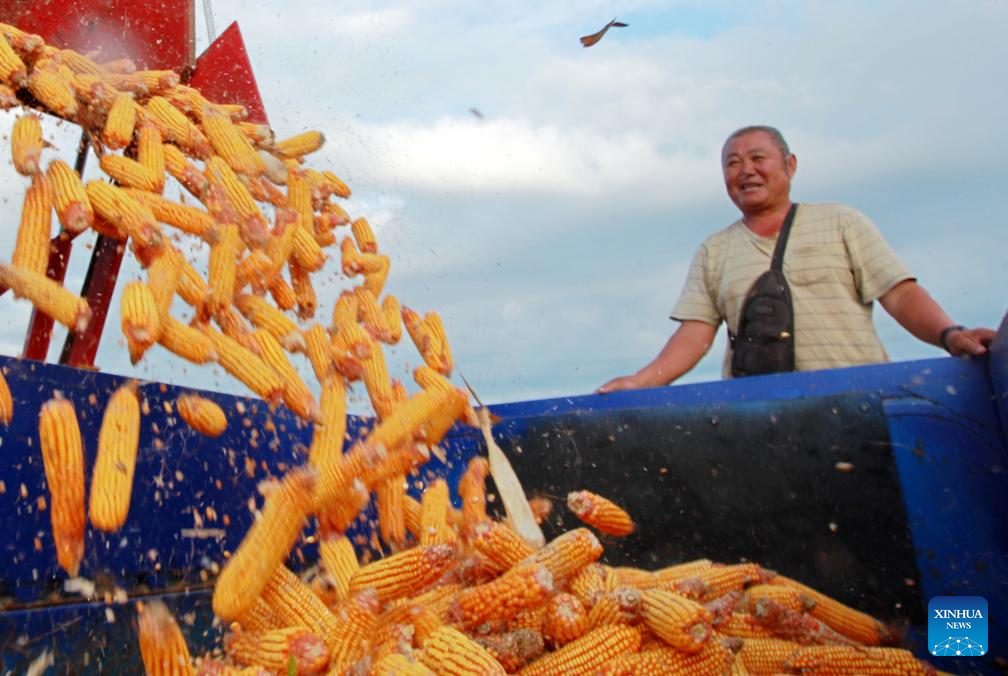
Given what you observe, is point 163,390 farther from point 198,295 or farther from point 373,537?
point 373,537

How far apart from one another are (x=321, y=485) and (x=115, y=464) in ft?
1.73

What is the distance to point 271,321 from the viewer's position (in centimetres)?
252

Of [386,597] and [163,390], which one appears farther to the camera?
[163,390]

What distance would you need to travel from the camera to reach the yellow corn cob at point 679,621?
188 centimetres

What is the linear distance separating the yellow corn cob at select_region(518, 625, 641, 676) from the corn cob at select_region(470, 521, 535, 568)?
29 cm

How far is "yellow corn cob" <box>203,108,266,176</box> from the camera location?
3.03m

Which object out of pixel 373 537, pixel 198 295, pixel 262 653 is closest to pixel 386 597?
pixel 262 653

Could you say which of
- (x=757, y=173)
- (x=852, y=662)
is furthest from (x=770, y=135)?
(x=852, y=662)

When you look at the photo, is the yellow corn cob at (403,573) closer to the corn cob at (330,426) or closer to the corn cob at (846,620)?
the corn cob at (330,426)

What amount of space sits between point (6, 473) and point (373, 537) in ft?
4.02

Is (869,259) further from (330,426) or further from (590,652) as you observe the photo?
(330,426)

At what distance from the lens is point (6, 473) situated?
1842mm

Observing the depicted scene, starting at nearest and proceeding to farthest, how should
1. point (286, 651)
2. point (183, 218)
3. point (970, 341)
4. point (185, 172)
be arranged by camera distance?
point (286, 651) → point (970, 341) → point (183, 218) → point (185, 172)

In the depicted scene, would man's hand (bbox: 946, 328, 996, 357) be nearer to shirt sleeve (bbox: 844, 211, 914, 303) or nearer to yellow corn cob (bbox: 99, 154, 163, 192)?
shirt sleeve (bbox: 844, 211, 914, 303)
